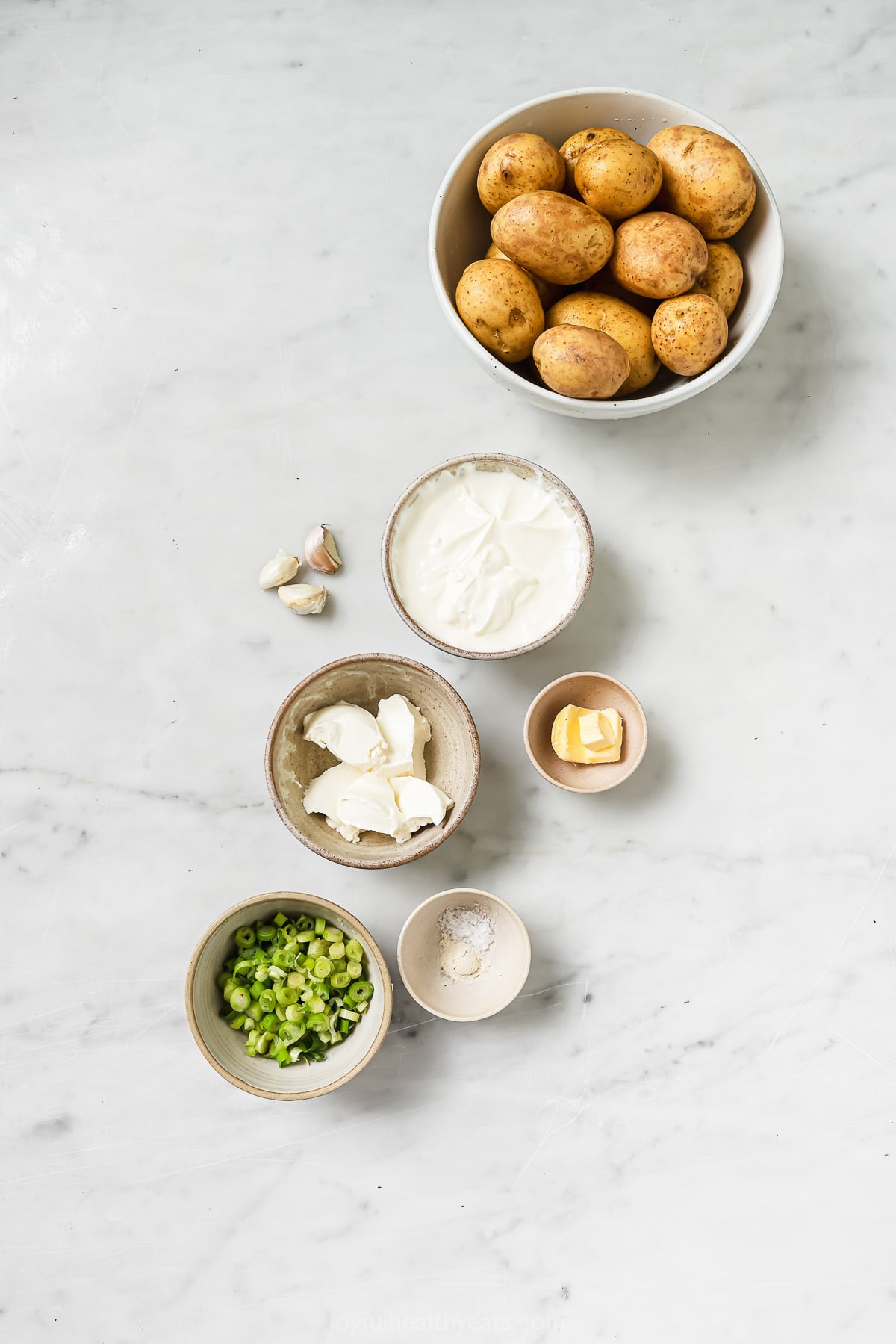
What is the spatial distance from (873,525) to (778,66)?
25.8 inches

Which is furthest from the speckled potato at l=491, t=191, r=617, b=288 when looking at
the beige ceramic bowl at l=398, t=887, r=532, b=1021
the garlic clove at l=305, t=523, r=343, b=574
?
the beige ceramic bowl at l=398, t=887, r=532, b=1021

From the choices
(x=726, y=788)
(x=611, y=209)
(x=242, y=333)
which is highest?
(x=611, y=209)

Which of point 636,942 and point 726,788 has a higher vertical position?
point 726,788

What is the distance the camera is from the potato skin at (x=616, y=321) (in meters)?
1.07

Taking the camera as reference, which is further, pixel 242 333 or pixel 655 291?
pixel 242 333

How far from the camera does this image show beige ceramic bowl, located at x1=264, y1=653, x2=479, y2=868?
1.08m

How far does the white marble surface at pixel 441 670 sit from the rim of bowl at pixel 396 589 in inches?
5.0

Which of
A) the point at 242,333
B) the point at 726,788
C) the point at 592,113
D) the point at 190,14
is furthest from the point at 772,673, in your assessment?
the point at 190,14

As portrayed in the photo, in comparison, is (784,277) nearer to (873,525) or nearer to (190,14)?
(873,525)

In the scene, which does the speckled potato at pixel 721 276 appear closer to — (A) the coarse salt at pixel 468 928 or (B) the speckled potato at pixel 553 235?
(B) the speckled potato at pixel 553 235

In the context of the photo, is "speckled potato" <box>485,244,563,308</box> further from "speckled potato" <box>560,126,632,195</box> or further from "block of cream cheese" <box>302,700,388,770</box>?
"block of cream cheese" <box>302,700,388,770</box>

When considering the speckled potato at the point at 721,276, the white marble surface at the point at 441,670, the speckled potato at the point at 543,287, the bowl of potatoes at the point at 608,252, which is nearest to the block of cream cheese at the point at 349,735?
the white marble surface at the point at 441,670

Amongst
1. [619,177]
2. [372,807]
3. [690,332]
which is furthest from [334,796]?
[619,177]

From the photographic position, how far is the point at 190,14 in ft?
4.14
